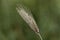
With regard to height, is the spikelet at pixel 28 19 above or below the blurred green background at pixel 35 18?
above

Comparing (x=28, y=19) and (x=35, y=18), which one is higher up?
(x=28, y=19)

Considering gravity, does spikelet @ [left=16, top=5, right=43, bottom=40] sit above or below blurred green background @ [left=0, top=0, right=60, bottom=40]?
above

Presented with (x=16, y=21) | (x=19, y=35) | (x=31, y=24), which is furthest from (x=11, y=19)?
(x=31, y=24)

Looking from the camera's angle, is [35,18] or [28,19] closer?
[28,19]

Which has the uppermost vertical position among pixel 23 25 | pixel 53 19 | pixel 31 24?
pixel 31 24

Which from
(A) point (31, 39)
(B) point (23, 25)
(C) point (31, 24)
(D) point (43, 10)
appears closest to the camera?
(C) point (31, 24)

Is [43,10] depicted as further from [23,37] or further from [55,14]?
[23,37]

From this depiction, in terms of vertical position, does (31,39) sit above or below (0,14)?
below

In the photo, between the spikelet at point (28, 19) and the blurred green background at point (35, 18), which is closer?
the spikelet at point (28, 19)
